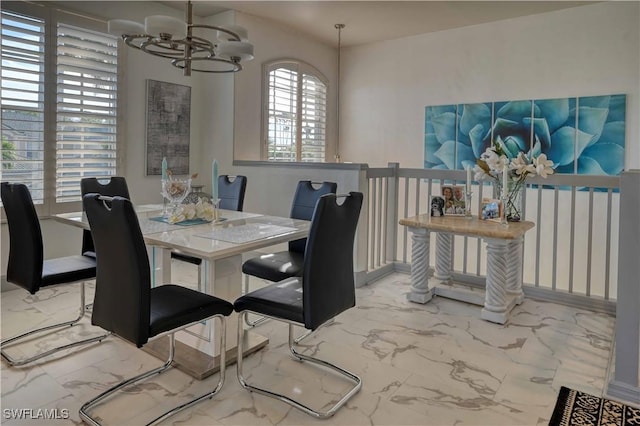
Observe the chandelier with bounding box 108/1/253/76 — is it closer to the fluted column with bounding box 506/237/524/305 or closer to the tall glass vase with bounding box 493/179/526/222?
the tall glass vase with bounding box 493/179/526/222

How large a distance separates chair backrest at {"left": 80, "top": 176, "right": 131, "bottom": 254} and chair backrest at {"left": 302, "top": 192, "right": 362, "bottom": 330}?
187 cm

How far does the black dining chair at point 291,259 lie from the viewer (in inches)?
106

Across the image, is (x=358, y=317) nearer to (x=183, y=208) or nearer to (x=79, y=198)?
(x=183, y=208)

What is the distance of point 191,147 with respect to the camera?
504cm

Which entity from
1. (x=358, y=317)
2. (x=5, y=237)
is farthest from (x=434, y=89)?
(x=5, y=237)

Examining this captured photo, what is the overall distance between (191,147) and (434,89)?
3076 mm

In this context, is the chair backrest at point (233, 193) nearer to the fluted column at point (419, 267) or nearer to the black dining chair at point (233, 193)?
Result: the black dining chair at point (233, 193)

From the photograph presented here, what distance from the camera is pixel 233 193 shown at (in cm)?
351

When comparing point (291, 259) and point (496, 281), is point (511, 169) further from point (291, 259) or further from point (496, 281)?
point (291, 259)

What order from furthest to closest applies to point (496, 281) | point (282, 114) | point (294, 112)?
point (294, 112), point (282, 114), point (496, 281)

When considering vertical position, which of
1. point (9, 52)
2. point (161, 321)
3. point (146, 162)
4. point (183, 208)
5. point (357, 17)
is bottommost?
point (161, 321)

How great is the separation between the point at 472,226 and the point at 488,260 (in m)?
0.27

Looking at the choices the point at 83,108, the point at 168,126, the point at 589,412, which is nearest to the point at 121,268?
the point at 589,412

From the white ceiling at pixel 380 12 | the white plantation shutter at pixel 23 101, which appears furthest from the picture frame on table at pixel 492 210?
the white plantation shutter at pixel 23 101
